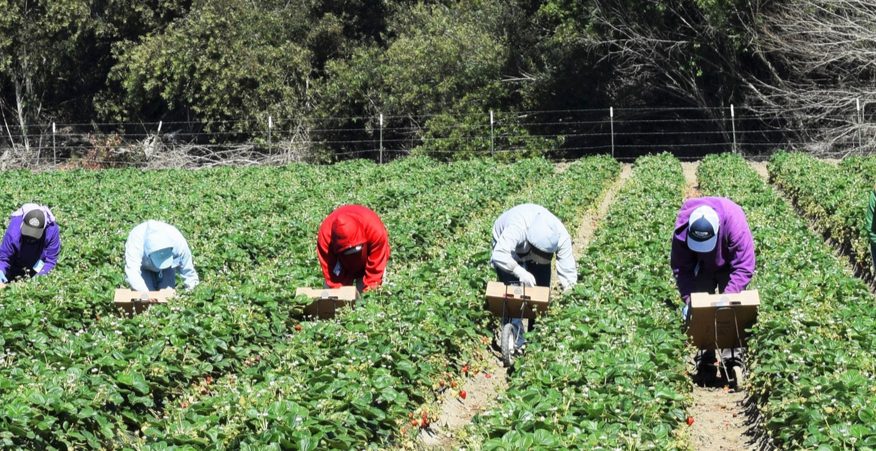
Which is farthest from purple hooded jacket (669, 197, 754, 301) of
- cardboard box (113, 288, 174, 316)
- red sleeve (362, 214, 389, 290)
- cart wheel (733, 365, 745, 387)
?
cardboard box (113, 288, 174, 316)

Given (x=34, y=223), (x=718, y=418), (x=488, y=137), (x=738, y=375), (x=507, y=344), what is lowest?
(x=718, y=418)

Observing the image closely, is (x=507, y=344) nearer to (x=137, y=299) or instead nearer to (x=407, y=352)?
(x=407, y=352)

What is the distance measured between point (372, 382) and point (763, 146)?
25314 millimetres

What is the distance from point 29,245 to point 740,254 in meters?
7.01

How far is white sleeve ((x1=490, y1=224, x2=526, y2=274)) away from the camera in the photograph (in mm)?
9039

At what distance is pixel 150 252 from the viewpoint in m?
9.66

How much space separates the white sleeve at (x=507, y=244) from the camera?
9.04 metres

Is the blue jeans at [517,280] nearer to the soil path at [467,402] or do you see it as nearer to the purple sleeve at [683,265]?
the soil path at [467,402]

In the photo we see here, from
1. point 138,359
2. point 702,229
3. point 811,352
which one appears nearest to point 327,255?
point 138,359

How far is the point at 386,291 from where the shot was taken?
9.59 meters

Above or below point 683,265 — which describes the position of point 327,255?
above

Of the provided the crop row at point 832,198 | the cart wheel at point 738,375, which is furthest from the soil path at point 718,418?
the crop row at point 832,198

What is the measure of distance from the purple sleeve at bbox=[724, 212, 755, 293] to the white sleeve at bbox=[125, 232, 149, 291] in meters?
5.01

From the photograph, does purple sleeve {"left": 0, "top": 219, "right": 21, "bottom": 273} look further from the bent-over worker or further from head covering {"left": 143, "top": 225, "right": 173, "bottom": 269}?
the bent-over worker
